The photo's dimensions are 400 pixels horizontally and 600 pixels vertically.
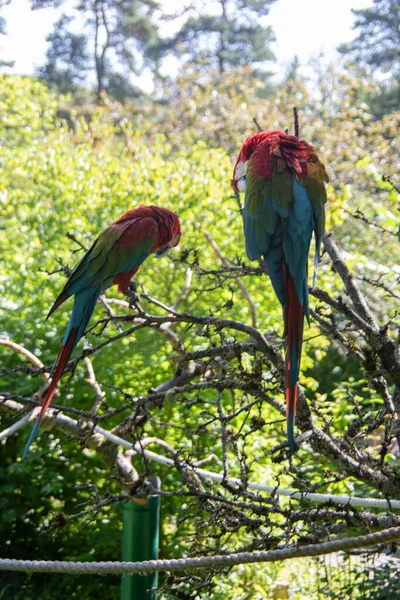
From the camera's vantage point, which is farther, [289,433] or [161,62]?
[161,62]

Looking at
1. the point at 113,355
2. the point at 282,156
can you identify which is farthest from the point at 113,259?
the point at 113,355

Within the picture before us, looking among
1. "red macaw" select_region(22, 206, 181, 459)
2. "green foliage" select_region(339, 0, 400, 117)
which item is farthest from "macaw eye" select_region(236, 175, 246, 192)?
"green foliage" select_region(339, 0, 400, 117)

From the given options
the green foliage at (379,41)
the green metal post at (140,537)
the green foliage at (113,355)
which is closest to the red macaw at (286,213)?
the green metal post at (140,537)

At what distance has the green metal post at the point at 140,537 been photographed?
2.11 metres

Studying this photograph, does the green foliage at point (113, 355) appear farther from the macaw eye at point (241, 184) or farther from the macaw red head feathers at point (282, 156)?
the macaw red head feathers at point (282, 156)

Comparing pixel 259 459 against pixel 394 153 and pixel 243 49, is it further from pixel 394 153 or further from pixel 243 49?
pixel 243 49

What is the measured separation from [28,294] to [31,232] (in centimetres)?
53

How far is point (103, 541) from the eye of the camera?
301 cm

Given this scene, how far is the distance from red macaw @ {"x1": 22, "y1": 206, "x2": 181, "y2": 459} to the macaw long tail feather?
51cm

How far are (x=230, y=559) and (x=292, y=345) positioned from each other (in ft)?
1.09

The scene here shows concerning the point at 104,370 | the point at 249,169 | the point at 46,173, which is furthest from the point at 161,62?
the point at 249,169

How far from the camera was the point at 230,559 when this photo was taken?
977 mm

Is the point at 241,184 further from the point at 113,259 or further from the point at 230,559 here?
the point at 230,559

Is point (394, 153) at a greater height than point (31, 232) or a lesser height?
greater
